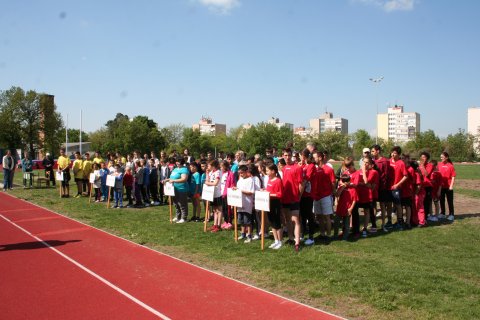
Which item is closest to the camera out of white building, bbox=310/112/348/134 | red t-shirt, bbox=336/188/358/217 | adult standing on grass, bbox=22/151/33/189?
red t-shirt, bbox=336/188/358/217

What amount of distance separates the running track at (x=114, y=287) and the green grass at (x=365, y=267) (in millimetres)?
449

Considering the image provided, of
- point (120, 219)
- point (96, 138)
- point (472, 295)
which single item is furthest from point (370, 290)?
point (96, 138)

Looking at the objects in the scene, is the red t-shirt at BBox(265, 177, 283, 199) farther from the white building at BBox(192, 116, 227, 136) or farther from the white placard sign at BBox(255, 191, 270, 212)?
the white building at BBox(192, 116, 227, 136)

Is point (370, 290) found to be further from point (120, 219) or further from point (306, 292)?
point (120, 219)

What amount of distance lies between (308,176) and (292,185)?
389 millimetres

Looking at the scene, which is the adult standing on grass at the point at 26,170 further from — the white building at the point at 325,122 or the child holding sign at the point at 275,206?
the white building at the point at 325,122

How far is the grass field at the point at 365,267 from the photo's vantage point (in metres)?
5.55

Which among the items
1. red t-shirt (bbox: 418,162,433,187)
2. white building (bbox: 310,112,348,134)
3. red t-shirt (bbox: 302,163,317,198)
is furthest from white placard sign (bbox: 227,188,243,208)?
white building (bbox: 310,112,348,134)

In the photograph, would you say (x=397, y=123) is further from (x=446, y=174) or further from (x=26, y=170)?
(x=446, y=174)

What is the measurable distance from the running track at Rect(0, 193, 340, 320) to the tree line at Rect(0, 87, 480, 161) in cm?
2722

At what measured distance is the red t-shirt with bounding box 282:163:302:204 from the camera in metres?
8.55

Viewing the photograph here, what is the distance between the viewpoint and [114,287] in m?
6.64

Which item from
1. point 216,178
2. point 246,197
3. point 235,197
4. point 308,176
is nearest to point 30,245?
point 216,178

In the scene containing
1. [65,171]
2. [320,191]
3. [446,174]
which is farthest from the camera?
[65,171]
